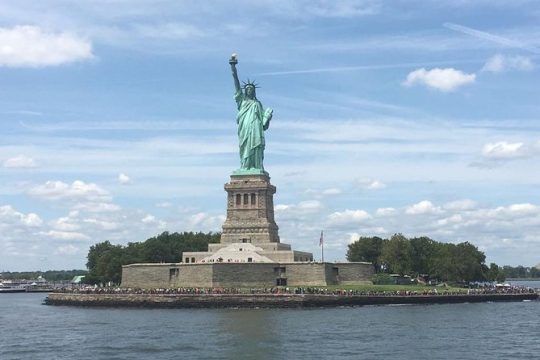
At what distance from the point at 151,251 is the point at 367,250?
92.7ft

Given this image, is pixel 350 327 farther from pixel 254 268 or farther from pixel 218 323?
pixel 254 268

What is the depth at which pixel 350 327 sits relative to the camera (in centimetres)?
5150

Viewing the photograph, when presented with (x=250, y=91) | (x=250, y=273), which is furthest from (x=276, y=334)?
(x=250, y=91)

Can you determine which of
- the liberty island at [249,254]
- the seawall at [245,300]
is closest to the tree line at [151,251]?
the liberty island at [249,254]

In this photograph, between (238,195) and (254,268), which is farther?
(238,195)

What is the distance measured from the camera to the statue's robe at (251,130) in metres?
85.9

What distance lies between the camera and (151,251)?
3875 inches

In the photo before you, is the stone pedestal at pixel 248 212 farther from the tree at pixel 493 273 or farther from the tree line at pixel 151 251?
the tree at pixel 493 273

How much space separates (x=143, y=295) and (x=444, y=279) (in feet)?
137

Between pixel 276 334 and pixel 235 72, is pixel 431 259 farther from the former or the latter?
pixel 276 334

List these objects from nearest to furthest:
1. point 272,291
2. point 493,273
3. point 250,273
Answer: point 272,291 < point 250,273 < point 493,273

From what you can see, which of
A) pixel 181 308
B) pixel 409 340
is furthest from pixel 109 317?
pixel 409 340

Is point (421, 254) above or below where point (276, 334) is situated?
above

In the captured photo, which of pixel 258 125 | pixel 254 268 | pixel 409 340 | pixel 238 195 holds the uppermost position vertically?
pixel 258 125
